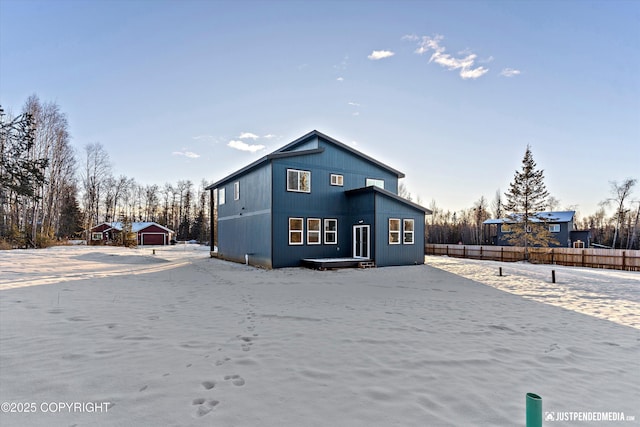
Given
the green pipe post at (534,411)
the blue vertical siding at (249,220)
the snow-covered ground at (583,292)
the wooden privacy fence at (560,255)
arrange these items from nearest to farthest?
1. the green pipe post at (534,411)
2. the snow-covered ground at (583,292)
3. the blue vertical siding at (249,220)
4. the wooden privacy fence at (560,255)

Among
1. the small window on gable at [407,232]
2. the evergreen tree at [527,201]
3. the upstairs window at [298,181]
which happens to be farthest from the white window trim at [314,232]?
the evergreen tree at [527,201]

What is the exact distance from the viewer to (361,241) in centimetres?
1791

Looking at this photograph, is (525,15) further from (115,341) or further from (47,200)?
(47,200)

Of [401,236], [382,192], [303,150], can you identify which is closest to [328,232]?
[382,192]

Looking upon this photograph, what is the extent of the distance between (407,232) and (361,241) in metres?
2.86

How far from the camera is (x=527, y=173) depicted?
87.2 feet

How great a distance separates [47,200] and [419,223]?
37.2 m

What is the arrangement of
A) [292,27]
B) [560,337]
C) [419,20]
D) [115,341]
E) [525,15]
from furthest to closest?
[292,27]
[419,20]
[525,15]
[560,337]
[115,341]

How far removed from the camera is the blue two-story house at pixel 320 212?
53.0 feet

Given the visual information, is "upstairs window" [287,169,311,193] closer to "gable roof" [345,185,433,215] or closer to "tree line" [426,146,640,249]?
"gable roof" [345,185,433,215]

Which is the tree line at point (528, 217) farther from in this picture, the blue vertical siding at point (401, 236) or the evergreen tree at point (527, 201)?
the blue vertical siding at point (401, 236)

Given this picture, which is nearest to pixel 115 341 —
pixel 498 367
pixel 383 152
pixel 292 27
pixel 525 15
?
pixel 498 367

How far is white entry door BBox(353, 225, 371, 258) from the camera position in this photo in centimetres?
1750

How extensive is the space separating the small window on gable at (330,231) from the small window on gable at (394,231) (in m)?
3.14
